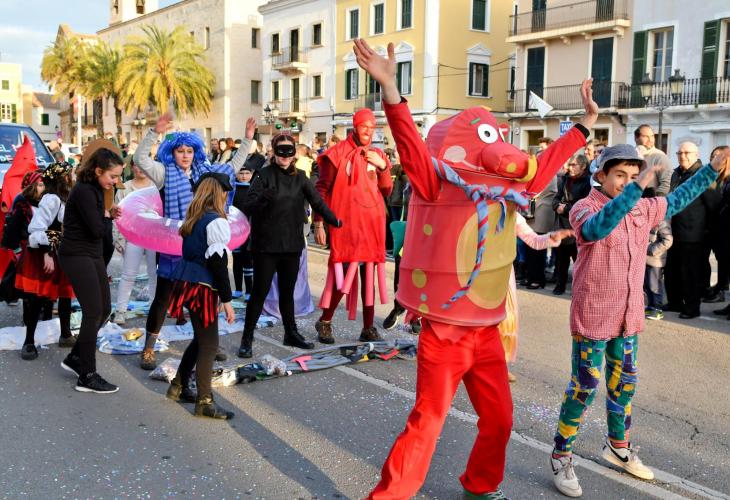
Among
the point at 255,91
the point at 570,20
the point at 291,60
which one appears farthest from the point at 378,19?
the point at 255,91

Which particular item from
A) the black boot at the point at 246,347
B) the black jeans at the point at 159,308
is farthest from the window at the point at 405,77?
the black jeans at the point at 159,308

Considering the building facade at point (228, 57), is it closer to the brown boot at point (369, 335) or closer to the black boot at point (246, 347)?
the brown boot at point (369, 335)

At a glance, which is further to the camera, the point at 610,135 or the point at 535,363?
the point at 610,135

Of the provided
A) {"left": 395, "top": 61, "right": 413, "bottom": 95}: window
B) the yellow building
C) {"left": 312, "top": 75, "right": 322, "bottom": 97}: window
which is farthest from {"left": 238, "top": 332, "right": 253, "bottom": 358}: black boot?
{"left": 312, "top": 75, "right": 322, "bottom": 97}: window

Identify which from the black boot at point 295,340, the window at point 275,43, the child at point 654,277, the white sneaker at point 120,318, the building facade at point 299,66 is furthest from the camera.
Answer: the window at point 275,43

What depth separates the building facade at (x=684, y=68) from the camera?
2623 cm

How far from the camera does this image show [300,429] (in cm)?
486

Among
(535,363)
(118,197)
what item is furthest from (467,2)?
(535,363)

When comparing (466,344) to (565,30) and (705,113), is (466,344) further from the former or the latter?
(565,30)

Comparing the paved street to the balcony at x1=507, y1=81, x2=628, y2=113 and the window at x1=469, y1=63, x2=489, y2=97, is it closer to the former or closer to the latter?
the balcony at x1=507, y1=81, x2=628, y2=113

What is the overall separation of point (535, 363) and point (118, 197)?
231 inches

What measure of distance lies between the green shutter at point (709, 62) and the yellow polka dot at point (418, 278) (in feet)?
85.9

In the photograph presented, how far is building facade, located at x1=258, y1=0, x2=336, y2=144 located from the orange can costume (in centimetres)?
3907

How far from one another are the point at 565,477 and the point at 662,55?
2788 centimetres
